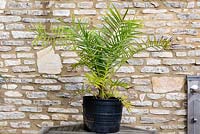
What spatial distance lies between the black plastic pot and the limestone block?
792 millimetres

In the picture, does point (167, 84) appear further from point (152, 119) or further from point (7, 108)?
point (7, 108)

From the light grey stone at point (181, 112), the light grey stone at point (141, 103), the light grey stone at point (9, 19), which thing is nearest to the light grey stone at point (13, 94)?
the light grey stone at point (9, 19)

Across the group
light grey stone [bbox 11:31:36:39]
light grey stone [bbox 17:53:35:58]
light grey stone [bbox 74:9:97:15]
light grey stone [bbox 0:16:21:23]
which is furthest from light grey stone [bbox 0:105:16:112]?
light grey stone [bbox 74:9:97:15]

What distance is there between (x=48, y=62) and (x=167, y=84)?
3.64 feet

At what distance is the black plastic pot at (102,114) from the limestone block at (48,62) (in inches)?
31.2

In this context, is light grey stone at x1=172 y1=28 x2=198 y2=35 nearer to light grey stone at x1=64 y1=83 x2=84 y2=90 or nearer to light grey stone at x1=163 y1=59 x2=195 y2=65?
light grey stone at x1=163 y1=59 x2=195 y2=65

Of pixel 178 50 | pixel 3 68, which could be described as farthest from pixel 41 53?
pixel 178 50

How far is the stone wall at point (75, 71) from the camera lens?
2.94 m

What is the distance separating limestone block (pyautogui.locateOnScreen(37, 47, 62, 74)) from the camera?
301 cm

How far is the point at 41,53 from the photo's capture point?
9.92 ft

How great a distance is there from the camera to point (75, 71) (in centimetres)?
299

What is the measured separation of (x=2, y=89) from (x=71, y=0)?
3.45ft

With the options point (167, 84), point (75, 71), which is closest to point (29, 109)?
point (75, 71)

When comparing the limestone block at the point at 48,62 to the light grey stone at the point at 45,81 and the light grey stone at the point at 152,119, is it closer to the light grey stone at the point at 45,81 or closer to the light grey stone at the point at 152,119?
the light grey stone at the point at 45,81
